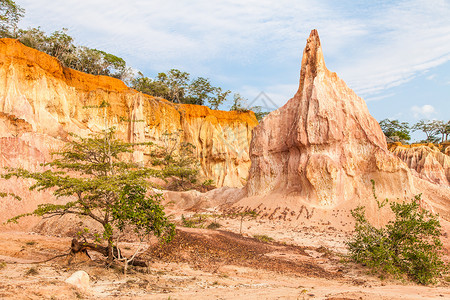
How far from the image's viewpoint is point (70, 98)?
30.1m

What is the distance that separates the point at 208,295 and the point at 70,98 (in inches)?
1140

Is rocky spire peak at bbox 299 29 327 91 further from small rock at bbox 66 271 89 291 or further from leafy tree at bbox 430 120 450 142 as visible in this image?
leafy tree at bbox 430 120 450 142

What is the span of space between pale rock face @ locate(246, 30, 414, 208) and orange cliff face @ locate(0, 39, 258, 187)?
10606 millimetres

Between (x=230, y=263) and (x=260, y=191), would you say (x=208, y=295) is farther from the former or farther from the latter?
(x=260, y=191)

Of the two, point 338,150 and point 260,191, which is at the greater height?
point 338,150

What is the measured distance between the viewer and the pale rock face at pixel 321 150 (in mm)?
18516

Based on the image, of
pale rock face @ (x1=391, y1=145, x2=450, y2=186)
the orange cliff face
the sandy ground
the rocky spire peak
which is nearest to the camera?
the sandy ground

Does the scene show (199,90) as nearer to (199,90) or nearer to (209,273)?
(199,90)

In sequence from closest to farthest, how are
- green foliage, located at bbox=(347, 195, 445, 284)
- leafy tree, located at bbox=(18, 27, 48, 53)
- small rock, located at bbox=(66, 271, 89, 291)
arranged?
small rock, located at bbox=(66, 271, 89, 291) → green foliage, located at bbox=(347, 195, 445, 284) → leafy tree, located at bbox=(18, 27, 48, 53)

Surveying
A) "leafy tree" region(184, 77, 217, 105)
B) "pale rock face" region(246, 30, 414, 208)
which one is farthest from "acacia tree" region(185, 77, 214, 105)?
"pale rock face" region(246, 30, 414, 208)

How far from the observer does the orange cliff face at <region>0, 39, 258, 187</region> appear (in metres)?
19.1

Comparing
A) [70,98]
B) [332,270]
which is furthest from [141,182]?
[70,98]

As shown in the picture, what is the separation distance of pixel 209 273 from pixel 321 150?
13.2 meters

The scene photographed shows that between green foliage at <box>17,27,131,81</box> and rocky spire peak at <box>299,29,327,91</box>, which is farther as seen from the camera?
green foliage at <box>17,27,131,81</box>
